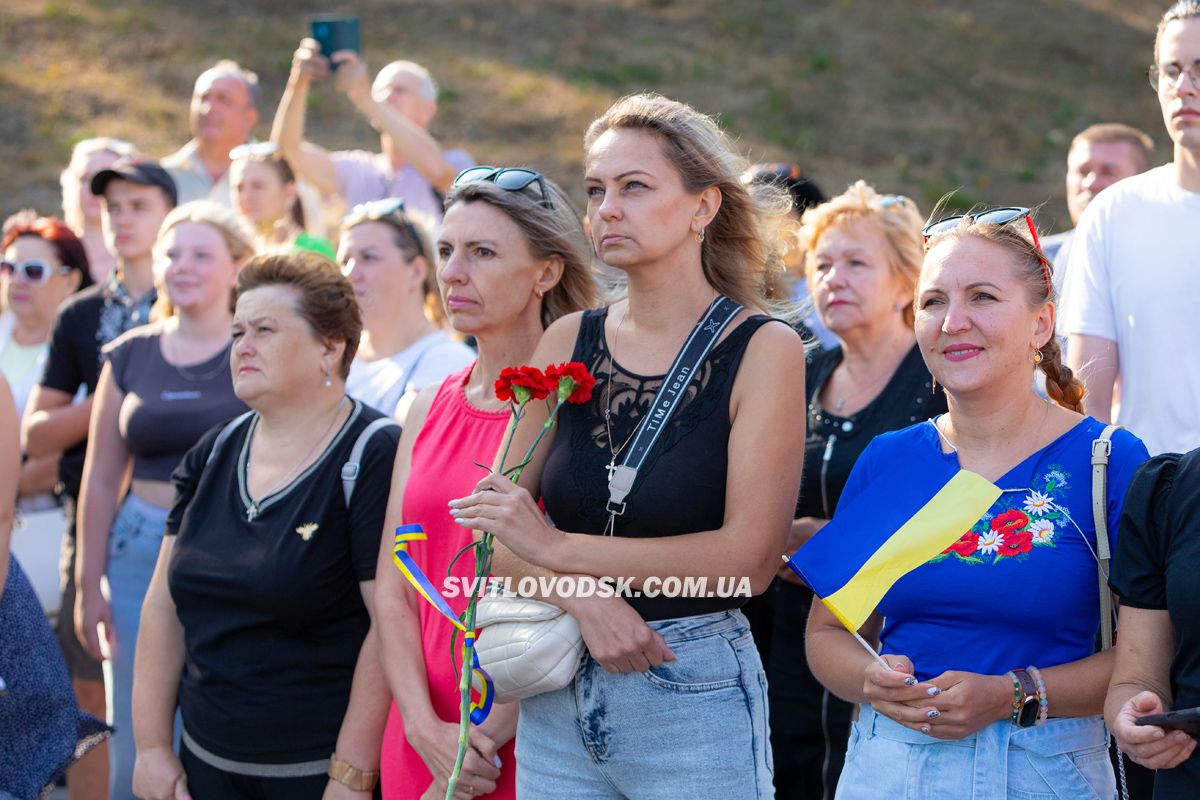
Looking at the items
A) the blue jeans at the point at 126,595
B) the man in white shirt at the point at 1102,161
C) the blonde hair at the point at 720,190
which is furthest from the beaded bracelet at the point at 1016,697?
the blue jeans at the point at 126,595

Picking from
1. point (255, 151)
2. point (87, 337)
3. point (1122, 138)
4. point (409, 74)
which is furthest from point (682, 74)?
point (87, 337)

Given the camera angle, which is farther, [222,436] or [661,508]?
[222,436]

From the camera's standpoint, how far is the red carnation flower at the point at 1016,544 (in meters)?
2.57

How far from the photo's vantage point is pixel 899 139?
52.7 feet

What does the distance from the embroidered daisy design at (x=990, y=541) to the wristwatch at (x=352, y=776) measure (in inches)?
69.9

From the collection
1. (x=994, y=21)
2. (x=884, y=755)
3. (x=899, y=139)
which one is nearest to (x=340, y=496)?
(x=884, y=755)

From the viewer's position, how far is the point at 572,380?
8.89 ft

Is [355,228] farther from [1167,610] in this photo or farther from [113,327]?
[1167,610]

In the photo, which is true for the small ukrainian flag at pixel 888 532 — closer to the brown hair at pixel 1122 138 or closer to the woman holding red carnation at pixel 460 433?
the woman holding red carnation at pixel 460 433

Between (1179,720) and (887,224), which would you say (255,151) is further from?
(1179,720)

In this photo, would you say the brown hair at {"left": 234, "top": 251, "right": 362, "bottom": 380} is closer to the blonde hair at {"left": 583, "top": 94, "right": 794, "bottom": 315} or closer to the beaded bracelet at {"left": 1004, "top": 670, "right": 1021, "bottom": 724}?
the blonde hair at {"left": 583, "top": 94, "right": 794, "bottom": 315}

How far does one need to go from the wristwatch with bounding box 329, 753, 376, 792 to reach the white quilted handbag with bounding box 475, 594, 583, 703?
878 millimetres

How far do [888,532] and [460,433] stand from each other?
1.17 m

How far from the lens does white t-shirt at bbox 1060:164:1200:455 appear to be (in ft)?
11.3
